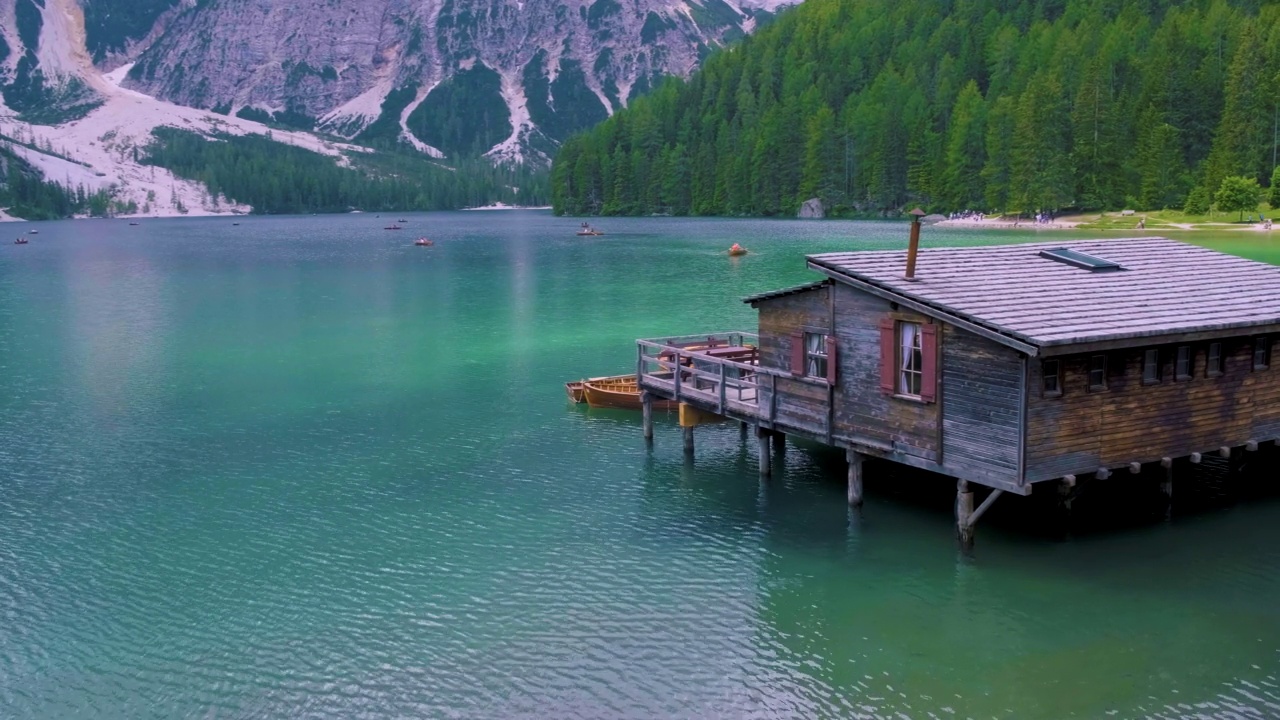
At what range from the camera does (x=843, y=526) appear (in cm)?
2856

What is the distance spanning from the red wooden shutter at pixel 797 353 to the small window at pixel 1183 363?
8663mm

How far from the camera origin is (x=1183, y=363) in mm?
26078

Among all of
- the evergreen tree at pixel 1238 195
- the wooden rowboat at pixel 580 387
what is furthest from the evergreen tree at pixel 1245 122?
the wooden rowboat at pixel 580 387

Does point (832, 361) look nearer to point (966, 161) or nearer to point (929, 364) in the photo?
point (929, 364)

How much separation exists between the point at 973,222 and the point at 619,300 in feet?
310

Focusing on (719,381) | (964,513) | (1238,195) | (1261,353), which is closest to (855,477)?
(964,513)

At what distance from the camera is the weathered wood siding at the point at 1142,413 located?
79.2 feet

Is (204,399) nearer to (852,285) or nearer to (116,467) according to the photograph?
(116,467)

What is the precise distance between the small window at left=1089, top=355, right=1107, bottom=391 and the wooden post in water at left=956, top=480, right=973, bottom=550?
346cm

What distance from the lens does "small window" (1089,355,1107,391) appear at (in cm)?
2470

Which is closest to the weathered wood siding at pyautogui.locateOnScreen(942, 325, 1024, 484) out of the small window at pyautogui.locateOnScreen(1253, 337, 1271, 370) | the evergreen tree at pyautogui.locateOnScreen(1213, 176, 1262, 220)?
the small window at pyautogui.locateOnScreen(1253, 337, 1271, 370)

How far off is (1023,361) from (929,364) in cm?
241

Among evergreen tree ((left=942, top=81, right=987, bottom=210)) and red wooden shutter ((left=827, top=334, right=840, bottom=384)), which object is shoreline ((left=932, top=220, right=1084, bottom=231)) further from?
red wooden shutter ((left=827, top=334, right=840, bottom=384))

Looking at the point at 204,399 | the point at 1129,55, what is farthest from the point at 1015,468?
the point at 1129,55
